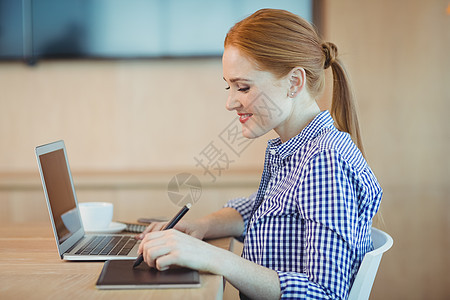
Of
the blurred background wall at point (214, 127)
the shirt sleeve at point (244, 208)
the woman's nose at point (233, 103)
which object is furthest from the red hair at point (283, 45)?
the blurred background wall at point (214, 127)

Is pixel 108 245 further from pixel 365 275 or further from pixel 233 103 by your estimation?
pixel 365 275

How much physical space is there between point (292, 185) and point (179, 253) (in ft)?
0.93

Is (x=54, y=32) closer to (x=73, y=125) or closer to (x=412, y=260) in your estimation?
(x=73, y=125)

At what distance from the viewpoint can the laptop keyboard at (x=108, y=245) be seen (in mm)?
1231

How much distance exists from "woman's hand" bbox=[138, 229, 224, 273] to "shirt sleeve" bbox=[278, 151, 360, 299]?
0.46 ft

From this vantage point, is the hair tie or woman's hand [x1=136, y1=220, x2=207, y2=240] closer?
the hair tie

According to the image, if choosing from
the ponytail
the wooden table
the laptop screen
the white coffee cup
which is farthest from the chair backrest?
the white coffee cup

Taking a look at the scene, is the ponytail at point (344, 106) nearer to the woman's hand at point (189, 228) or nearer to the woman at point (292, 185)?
the woman at point (292, 185)

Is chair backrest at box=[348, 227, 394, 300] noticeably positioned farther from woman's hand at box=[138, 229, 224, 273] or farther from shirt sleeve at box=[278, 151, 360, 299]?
woman's hand at box=[138, 229, 224, 273]

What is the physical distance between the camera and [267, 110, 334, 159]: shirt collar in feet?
3.99

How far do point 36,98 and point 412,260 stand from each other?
1.87 m

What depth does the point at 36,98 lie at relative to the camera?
8.34ft

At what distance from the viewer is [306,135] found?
122 cm

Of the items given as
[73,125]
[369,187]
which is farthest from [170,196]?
[369,187]
